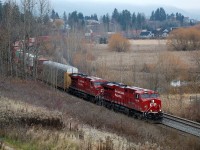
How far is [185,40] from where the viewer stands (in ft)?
289

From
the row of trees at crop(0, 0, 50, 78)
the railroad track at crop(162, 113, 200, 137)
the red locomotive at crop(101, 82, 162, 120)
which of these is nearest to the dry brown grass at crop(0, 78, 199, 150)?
the railroad track at crop(162, 113, 200, 137)

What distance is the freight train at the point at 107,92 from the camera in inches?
1140

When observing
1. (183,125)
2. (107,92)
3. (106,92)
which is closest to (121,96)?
(107,92)

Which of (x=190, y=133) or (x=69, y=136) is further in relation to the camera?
(x=190, y=133)

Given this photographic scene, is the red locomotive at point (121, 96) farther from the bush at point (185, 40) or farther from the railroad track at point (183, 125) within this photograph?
the bush at point (185, 40)

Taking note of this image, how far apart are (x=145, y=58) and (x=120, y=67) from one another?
39.3 ft

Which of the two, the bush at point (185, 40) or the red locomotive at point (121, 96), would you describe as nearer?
the red locomotive at point (121, 96)

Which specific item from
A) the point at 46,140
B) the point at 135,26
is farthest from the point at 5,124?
the point at 135,26

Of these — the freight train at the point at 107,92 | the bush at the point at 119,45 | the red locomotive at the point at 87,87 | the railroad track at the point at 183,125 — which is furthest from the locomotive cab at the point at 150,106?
the bush at the point at 119,45

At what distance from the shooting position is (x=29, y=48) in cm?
4875

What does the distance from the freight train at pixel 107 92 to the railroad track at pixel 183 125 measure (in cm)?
76

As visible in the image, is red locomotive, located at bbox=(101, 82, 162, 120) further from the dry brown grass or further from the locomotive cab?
the dry brown grass

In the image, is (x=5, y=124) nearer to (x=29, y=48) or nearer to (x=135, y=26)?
(x=29, y=48)

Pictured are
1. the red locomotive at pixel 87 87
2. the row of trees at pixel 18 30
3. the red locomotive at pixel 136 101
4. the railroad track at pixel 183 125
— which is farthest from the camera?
the row of trees at pixel 18 30
